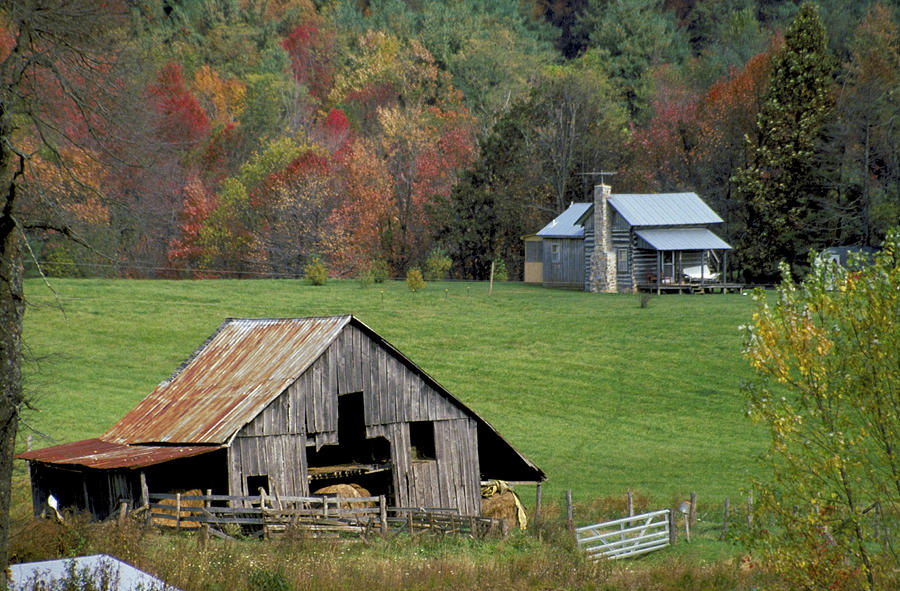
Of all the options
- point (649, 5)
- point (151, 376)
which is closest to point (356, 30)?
point (649, 5)

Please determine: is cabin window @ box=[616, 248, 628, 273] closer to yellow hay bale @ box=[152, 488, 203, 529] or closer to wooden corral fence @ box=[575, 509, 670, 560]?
wooden corral fence @ box=[575, 509, 670, 560]

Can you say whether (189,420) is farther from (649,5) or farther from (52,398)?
(649,5)

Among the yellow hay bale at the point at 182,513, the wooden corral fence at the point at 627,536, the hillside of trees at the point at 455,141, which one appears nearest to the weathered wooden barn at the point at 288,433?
the yellow hay bale at the point at 182,513

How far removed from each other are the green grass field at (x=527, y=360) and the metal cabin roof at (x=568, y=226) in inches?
190

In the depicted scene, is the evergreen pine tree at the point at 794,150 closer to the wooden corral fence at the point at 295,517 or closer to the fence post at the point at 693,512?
the fence post at the point at 693,512

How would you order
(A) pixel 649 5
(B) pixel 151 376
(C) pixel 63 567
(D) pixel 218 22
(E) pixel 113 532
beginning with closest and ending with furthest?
(C) pixel 63 567 < (E) pixel 113 532 < (B) pixel 151 376 < (D) pixel 218 22 < (A) pixel 649 5

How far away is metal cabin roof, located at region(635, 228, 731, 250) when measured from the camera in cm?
6241

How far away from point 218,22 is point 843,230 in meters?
61.5

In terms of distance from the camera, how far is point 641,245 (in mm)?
63375

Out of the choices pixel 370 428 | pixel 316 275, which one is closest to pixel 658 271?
pixel 316 275

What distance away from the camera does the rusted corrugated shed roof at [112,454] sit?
23.5 m

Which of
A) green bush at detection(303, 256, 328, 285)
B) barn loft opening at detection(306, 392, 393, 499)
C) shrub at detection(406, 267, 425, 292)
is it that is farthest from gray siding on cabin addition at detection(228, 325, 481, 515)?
green bush at detection(303, 256, 328, 285)

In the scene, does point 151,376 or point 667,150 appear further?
point 667,150

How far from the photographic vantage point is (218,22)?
10238 centimetres
